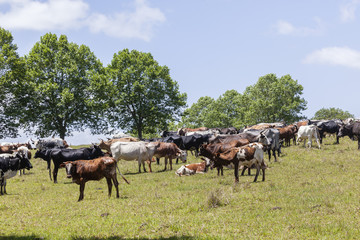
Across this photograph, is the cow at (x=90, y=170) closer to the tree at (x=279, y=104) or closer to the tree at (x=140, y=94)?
the tree at (x=140, y=94)

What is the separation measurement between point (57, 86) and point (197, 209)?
37.0 m

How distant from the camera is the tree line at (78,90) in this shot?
42.5 m

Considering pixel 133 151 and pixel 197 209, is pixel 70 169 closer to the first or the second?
pixel 197 209

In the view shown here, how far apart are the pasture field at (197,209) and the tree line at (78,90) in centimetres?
2787

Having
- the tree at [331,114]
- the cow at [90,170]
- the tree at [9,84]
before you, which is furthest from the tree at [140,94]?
the tree at [331,114]

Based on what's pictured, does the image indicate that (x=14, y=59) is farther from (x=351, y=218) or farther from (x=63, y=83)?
(x=351, y=218)

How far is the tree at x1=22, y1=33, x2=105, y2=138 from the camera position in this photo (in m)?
43.6

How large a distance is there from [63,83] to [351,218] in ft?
140

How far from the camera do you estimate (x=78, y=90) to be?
45.6 meters

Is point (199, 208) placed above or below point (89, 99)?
below

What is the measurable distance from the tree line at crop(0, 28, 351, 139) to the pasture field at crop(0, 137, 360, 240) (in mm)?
27871

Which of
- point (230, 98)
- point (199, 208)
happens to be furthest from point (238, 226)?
point (230, 98)

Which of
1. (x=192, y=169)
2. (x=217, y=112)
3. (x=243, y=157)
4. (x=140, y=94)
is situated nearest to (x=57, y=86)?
(x=140, y=94)

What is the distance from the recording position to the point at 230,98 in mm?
79562
